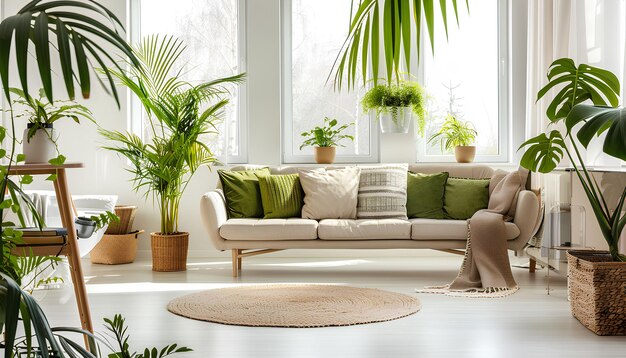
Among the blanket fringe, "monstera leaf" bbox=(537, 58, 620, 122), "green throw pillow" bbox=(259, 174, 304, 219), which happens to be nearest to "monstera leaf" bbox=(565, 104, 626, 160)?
"monstera leaf" bbox=(537, 58, 620, 122)

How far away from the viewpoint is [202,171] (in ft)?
21.2

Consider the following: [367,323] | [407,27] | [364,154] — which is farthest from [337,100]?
[407,27]

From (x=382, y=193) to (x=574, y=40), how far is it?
5.98ft

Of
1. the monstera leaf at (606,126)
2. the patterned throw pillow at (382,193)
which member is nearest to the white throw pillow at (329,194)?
the patterned throw pillow at (382,193)

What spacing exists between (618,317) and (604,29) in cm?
215

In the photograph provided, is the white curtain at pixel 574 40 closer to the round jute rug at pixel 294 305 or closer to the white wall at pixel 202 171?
the white wall at pixel 202 171

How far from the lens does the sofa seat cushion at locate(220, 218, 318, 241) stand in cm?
528

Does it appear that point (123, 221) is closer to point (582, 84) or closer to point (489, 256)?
point (489, 256)

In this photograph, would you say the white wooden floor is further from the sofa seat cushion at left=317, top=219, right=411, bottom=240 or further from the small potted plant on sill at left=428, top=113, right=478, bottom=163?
the small potted plant on sill at left=428, top=113, right=478, bottom=163

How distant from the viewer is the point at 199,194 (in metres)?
6.50

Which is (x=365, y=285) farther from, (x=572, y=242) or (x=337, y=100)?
(x=337, y=100)

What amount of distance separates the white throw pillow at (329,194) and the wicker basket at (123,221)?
1578mm

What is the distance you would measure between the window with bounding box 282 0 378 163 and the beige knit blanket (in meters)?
1.76

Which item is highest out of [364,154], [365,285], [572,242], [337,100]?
[337,100]
